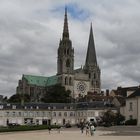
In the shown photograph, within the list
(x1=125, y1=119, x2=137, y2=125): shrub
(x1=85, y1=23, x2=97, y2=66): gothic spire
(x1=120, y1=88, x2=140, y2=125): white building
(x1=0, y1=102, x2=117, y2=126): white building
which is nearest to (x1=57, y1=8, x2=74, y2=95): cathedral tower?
(x1=85, y1=23, x2=97, y2=66): gothic spire

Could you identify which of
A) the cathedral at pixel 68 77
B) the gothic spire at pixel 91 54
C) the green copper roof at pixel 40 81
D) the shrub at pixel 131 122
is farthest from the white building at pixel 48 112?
the gothic spire at pixel 91 54

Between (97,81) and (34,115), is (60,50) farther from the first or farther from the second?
(34,115)

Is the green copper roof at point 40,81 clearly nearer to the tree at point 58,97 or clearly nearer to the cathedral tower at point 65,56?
the cathedral tower at point 65,56

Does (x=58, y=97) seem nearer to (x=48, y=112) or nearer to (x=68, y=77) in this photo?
(x=48, y=112)

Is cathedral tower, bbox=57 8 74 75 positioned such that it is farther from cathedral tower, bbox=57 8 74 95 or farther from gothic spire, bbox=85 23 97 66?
gothic spire, bbox=85 23 97 66

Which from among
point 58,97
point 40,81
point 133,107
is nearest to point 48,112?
point 58,97

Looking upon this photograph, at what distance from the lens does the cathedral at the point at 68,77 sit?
187375mm

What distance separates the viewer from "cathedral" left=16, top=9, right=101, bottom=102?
187m

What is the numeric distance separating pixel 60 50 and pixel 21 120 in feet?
240

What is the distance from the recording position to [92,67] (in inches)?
7771

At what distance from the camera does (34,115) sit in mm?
125562

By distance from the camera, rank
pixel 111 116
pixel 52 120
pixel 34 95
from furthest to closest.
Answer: pixel 34 95
pixel 52 120
pixel 111 116

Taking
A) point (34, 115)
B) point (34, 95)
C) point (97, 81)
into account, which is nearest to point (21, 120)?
point (34, 115)

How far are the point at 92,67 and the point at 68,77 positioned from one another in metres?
15.4
